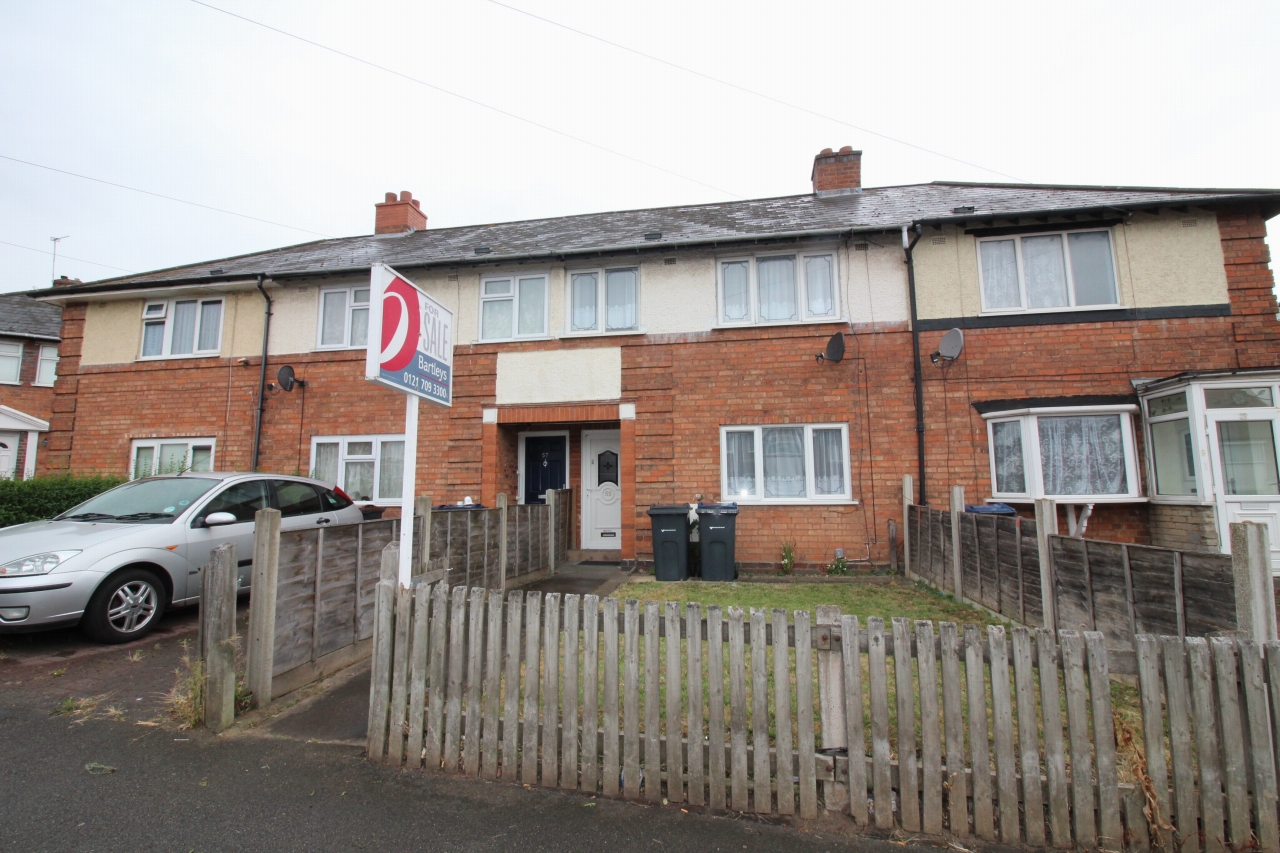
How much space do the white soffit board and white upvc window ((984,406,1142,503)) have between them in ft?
20.6

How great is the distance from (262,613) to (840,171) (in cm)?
1342

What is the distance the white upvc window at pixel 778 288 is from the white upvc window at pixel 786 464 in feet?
6.24

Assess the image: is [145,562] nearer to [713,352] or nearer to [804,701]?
[804,701]

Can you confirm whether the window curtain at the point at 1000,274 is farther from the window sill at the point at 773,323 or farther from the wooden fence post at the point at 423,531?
the wooden fence post at the point at 423,531

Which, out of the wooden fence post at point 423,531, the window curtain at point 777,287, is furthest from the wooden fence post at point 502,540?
the window curtain at point 777,287

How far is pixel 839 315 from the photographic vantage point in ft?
33.7

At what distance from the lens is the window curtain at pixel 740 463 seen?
1021 centimetres

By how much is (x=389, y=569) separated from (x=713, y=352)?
7.48 metres

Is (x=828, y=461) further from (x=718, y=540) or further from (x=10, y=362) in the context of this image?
(x=10, y=362)

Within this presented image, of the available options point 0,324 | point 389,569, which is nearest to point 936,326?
point 389,569

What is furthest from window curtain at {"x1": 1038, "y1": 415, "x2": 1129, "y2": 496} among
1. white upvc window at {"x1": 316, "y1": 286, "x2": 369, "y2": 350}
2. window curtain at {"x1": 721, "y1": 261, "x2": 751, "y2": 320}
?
white upvc window at {"x1": 316, "y1": 286, "x2": 369, "y2": 350}

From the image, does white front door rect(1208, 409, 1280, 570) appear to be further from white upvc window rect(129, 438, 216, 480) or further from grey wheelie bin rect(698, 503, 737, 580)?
white upvc window rect(129, 438, 216, 480)

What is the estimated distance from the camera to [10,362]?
21312 mm

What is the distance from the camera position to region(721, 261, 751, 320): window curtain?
1063 cm
